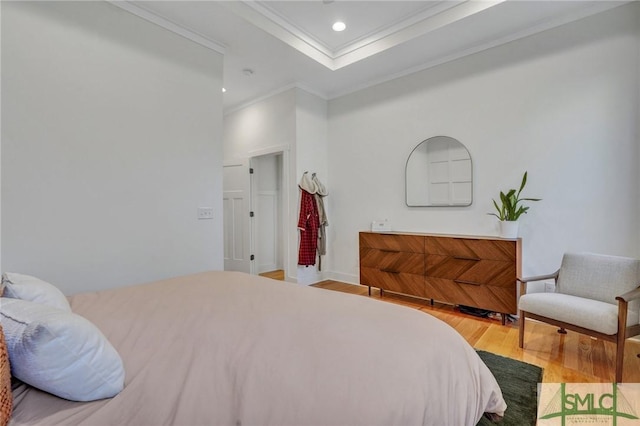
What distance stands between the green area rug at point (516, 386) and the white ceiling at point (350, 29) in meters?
2.90

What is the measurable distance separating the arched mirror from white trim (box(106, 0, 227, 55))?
8.35ft

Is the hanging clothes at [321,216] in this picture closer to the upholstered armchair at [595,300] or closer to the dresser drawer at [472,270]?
the dresser drawer at [472,270]

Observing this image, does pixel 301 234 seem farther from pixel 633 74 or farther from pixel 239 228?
pixel 633 74

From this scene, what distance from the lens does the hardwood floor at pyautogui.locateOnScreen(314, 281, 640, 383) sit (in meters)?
1.92

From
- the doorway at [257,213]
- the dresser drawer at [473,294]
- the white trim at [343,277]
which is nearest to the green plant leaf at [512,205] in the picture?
the dresser drawer at [473,294]

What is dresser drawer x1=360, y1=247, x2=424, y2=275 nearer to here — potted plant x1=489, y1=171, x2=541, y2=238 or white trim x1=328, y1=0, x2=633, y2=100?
potted plant x1=489, y1=171, x2=541, y2=238

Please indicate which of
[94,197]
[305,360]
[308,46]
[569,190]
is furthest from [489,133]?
[94,197]

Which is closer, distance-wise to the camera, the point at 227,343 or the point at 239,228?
the point at 227,343

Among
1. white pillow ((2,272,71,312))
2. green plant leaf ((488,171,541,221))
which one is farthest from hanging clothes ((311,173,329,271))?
white pillow ((2,272,71,312))

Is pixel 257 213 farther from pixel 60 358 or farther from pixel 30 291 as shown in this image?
pixel 60 358

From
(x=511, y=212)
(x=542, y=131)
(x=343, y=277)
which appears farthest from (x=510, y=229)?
(x=343, y=277)

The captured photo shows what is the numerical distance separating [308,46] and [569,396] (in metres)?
3.75

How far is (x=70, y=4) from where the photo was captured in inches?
86.0

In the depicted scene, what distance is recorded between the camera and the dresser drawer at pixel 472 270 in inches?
107
